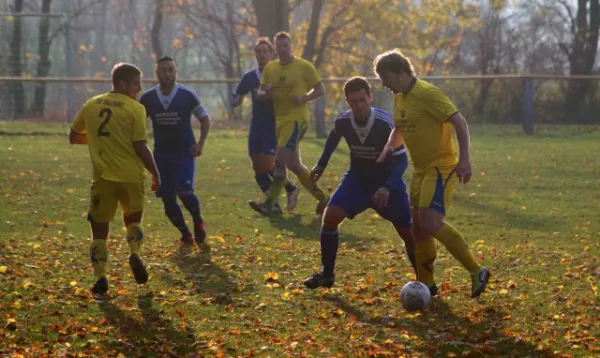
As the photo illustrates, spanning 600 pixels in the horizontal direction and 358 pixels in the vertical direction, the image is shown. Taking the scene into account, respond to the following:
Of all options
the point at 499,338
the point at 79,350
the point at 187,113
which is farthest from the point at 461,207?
the point at 79,350

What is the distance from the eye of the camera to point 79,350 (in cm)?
679

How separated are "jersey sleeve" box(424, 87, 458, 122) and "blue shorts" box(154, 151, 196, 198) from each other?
12.9 ft

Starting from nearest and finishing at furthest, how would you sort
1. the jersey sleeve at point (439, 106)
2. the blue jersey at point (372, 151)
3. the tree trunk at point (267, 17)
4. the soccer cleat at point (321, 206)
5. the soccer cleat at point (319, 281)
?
the jersey sleeve at point (439, 106), the blue jersey at point (372, 151), the soccer cleat at point (319, 281), the soccer cleat at point (321, 206), the tree trunk at point (267, 17)

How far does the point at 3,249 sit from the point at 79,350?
178 inches

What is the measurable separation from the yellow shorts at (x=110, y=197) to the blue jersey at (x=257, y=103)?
553 centimetres

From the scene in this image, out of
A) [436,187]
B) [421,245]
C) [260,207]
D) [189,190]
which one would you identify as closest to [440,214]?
[436,187]

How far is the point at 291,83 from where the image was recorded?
1345cm

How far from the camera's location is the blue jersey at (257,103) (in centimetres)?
1402

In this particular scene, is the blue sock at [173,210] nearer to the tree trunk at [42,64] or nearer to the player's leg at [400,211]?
the player's leg at [400,211]

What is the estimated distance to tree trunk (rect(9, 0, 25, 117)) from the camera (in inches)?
1283

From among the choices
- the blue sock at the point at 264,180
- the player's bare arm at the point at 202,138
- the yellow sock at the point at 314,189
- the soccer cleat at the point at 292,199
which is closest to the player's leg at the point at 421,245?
the player's bare arm at the point at 202,138

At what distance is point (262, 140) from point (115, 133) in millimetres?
5876

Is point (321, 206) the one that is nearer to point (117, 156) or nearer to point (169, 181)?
point (169, 181)

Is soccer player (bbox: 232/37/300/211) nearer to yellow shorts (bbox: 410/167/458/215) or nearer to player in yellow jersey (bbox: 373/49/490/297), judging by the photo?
player in yellow jersey (bbox: 373/49/490/297)
